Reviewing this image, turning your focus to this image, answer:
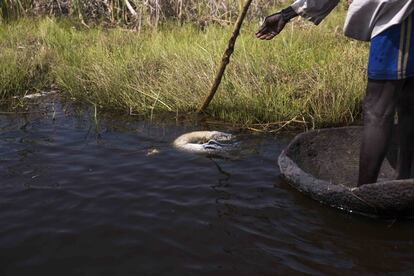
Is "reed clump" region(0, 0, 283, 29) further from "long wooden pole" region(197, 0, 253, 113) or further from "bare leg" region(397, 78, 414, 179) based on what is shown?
"bare leg" region(397, 78, 414, 179)

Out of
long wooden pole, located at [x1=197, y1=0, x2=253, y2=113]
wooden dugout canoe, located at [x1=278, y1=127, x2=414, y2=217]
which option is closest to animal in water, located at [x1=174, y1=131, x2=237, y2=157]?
long wooden pole, located at [x1=197, y1=0, x2=253, y2=113]

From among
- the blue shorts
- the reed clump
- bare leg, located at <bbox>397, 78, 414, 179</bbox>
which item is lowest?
bare leg, located at <bbox>397, 78, 414, 179</bbox>

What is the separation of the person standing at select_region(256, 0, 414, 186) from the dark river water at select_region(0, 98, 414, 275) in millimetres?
464

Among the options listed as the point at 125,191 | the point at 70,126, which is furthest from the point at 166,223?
the point at 70,126

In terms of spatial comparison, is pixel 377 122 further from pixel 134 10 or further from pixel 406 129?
pixel 134 10

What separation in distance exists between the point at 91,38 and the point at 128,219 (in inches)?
189

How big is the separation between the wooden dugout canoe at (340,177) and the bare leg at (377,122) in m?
0.15

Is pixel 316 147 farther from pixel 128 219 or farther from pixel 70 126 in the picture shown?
pixel 70 126

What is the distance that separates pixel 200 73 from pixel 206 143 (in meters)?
1.17

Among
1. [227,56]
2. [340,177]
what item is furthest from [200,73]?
[340,177]

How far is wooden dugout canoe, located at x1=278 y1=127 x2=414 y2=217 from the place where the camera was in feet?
8.53

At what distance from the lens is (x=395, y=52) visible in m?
2.58

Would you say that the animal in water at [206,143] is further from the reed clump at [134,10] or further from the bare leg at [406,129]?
the reed clump at [134,10]

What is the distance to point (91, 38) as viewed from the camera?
7070 mm
